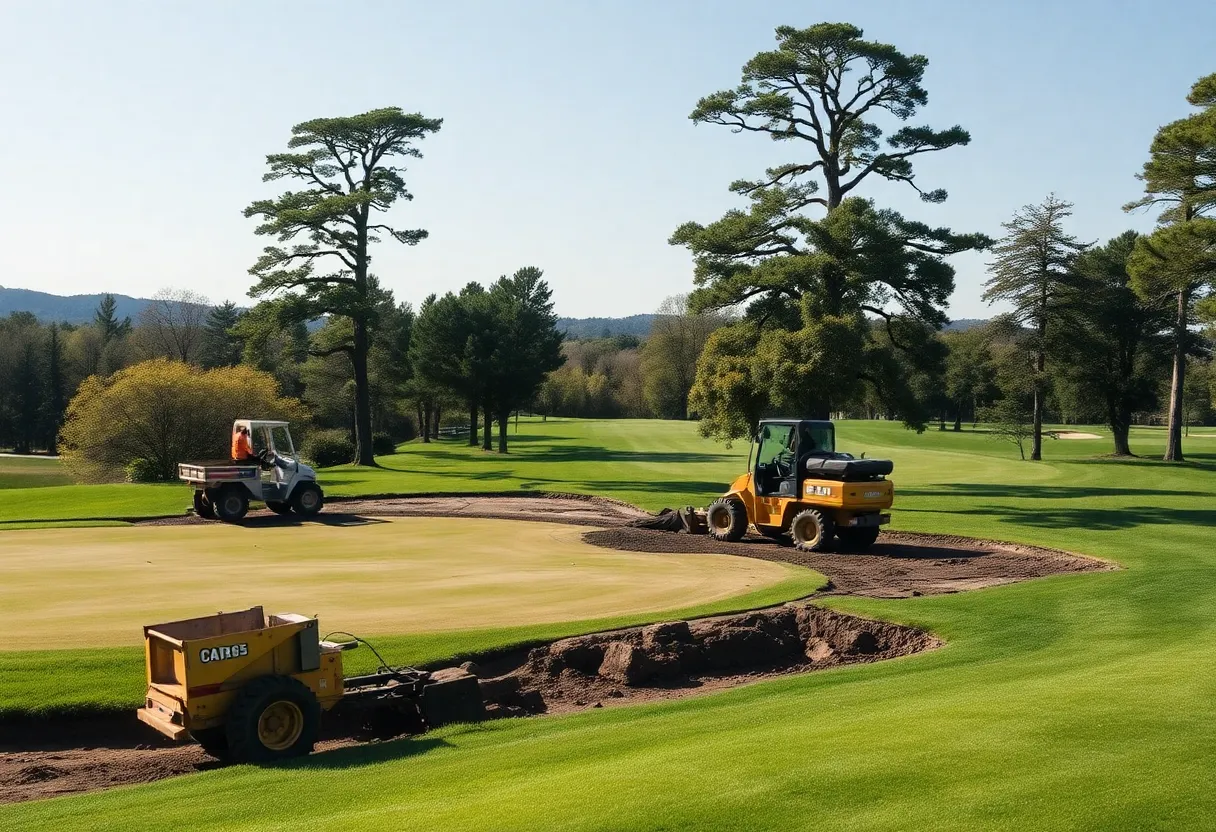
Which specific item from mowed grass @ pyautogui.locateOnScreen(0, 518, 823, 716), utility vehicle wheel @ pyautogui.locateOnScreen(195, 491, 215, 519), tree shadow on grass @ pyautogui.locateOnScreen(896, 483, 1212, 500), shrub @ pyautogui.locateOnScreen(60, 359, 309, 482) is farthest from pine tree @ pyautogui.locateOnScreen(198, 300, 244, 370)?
mowed grass @ pyautogui.locateOnScreen(0, 518, 823, 716)

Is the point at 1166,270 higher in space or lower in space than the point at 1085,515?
higher

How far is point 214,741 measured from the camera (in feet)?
32.7

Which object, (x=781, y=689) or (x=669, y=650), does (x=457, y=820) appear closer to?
(x=781, y=689)

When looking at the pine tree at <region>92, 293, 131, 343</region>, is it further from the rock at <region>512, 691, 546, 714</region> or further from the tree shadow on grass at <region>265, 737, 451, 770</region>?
the tree shadow on grass at <region>265, 737, 451, 770</region>

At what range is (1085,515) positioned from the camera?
Result: 3075cm

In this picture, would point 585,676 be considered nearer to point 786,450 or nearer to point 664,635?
point 664,635

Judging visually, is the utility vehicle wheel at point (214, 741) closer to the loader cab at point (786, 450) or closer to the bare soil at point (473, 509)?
the loader cab at point (786, 450)

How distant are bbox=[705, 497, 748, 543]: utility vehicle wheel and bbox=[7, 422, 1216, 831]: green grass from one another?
8.76 meters

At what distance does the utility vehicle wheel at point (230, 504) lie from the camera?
31141 mm

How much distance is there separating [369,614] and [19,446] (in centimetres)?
10777

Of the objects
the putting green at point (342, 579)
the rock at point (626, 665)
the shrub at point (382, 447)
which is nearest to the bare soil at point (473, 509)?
the putting green at point (342, 579)

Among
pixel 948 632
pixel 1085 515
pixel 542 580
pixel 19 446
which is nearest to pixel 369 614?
pixel 542 580

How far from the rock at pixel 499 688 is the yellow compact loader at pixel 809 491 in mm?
12487

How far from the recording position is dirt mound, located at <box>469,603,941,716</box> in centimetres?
1273
